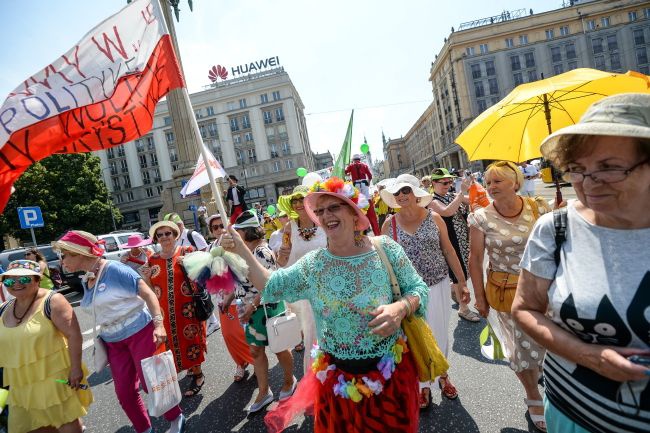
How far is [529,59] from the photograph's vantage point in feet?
199

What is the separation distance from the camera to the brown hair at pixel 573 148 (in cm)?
124

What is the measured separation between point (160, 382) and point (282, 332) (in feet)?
3.63

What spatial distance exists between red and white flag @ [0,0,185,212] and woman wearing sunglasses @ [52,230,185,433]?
868mm

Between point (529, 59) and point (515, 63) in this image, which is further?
point (515, 63)

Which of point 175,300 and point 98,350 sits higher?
point 175,300

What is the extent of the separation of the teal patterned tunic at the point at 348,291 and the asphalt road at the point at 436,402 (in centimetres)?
142

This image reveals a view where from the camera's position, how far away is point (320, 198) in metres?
2.20

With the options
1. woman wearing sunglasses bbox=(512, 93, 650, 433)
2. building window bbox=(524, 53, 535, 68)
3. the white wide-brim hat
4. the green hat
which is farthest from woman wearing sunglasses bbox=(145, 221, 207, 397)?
building window bbox=(524, 53, 535, 68)

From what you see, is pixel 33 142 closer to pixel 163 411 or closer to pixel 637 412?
pixel 163 411

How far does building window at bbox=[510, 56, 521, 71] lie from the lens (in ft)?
199

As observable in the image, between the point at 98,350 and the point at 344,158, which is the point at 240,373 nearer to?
the point at 98,350

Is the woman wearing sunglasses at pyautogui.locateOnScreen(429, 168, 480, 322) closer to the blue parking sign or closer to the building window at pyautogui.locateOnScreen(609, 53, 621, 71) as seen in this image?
the blue parking sign

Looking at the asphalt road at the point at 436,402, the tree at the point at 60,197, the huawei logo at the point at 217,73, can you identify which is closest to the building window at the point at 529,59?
→ the huawei logo at the point at 217,73

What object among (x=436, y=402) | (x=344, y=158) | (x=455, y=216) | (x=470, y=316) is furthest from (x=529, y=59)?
(x=436, y=402)
